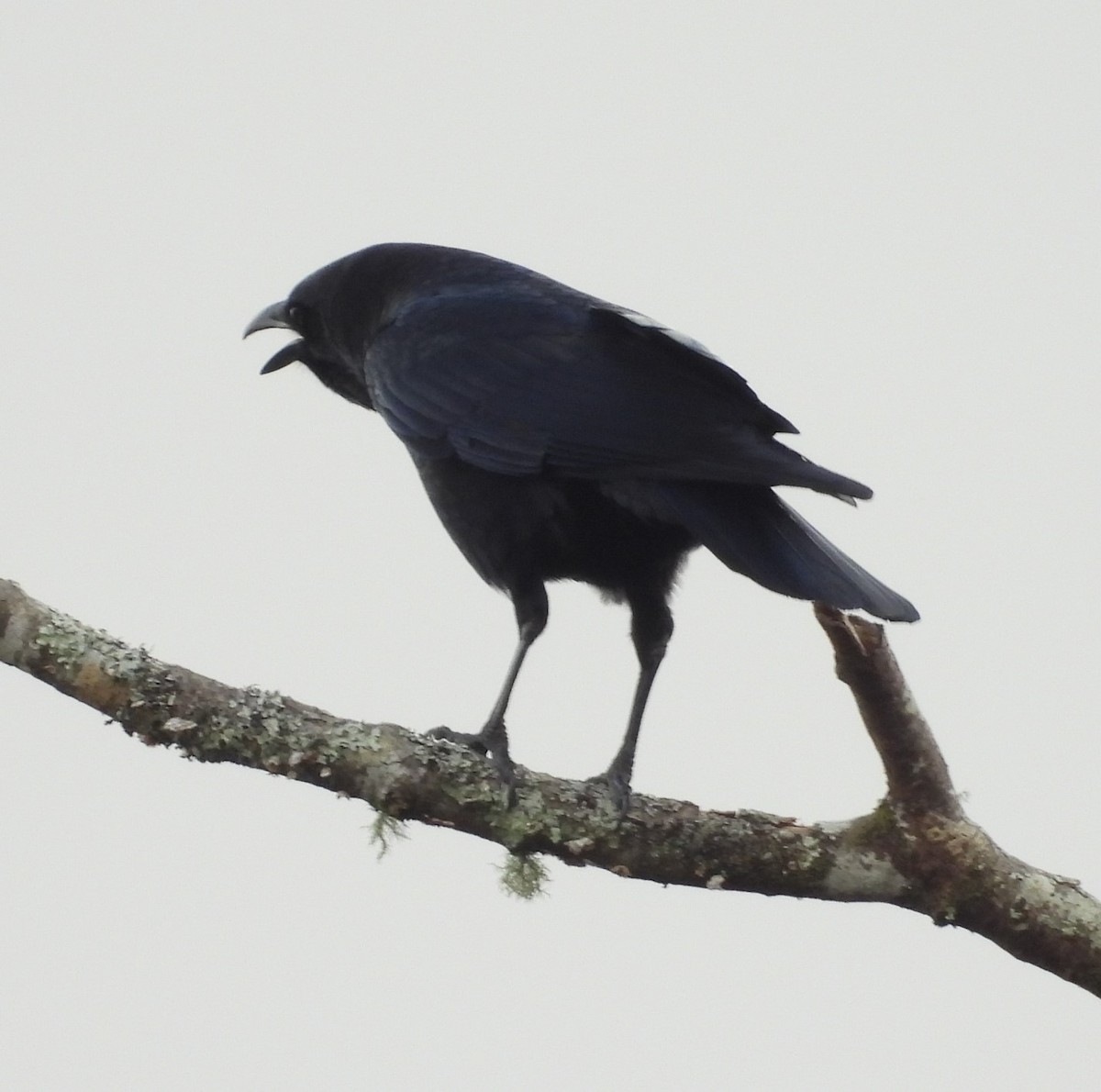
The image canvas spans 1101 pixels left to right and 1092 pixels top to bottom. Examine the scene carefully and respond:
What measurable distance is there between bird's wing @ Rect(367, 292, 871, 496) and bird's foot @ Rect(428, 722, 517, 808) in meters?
0.73

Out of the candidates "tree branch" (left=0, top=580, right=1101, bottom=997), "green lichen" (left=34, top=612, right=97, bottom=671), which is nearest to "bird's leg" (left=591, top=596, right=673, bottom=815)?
"tree branch" (left=0, top=580, right=1101, bottom=997)

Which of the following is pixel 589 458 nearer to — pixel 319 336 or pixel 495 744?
pixel 495 744

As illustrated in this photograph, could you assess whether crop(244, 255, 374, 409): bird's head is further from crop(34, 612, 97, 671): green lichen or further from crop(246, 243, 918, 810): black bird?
crop(34, 612, 97, 671): green lichen

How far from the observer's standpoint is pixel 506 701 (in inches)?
164

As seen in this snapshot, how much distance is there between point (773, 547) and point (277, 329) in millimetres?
2459

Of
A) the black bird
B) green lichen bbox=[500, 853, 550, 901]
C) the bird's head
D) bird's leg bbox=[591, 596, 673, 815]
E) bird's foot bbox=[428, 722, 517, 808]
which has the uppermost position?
the bird's head

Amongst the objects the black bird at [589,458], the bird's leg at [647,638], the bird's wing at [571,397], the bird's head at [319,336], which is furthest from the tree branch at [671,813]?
the bird's head at [319,336]

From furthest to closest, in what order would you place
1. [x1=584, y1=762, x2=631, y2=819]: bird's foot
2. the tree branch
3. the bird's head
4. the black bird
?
the bird's head < the black bird < [x1=584, y1=762, x2=631, y2=819]: bird's foot < the tree branch

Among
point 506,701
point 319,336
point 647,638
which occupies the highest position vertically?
point 319,336

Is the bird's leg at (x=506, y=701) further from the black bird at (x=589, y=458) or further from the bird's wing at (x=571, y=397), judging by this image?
the bird's wing at (x=571, y=397)

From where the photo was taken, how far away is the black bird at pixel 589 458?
3820 mm

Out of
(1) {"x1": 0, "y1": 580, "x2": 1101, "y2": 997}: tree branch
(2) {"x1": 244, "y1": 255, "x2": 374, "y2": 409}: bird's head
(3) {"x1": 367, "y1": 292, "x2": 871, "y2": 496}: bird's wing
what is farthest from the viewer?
(2) {"x1": 244, "y1": 255, "x2": 374, "y2": 409}: bird's head

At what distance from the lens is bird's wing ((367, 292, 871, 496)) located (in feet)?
13.0

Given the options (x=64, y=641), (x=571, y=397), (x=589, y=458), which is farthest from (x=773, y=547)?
(x=64, y=641)
